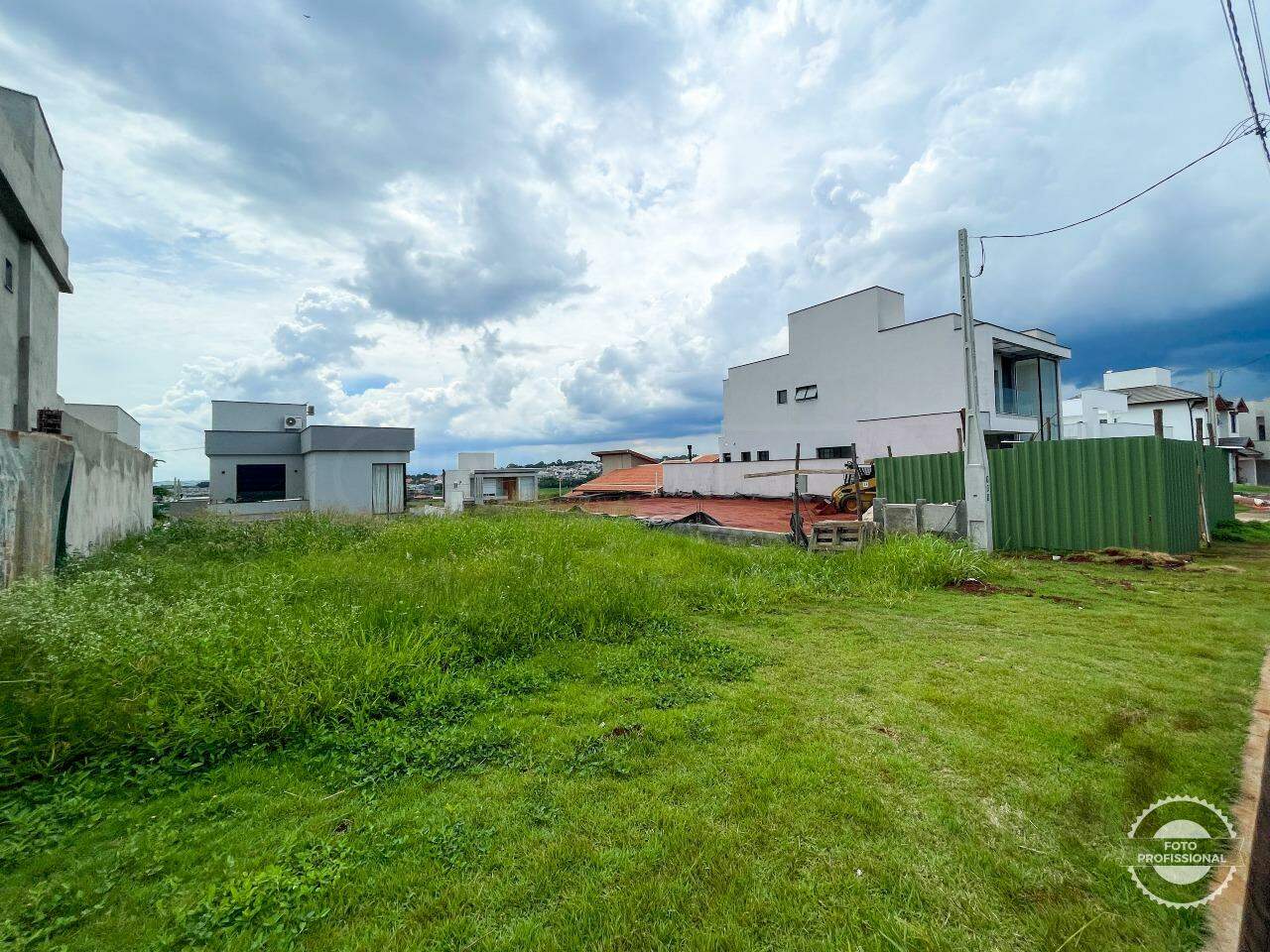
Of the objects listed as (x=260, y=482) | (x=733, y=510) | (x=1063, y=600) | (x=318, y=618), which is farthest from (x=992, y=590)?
(x=260, y=482)

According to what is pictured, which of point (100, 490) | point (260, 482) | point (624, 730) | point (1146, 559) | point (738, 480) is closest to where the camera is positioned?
point (624, 730)

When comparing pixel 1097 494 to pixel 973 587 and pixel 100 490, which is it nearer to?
pixel 973 587

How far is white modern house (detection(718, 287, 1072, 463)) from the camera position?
1803cm

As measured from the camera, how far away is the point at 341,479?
2192cm

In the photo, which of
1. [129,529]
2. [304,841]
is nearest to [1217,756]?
[304,841]

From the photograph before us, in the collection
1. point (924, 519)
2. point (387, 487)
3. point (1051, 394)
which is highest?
point (1051, 394)

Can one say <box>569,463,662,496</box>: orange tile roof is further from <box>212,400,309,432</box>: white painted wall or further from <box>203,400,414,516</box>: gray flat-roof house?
<box>212,400,309,432</box>: white painted wall

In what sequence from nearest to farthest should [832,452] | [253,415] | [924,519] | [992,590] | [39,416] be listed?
[39,416] < [992,590] < [924,519] < [832,452] < [253,415]

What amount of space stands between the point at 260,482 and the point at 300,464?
175cm

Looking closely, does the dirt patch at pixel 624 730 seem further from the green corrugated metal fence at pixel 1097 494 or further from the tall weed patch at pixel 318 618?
the green corrugated metal fence at pixel 1097 494

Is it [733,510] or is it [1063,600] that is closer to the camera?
[1063,600]

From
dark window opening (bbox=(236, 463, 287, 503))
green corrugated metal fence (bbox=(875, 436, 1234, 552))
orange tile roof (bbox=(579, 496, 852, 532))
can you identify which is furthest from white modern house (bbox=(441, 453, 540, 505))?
green corrugated metal fence (bbox=(875, 436, 1234, 552))
